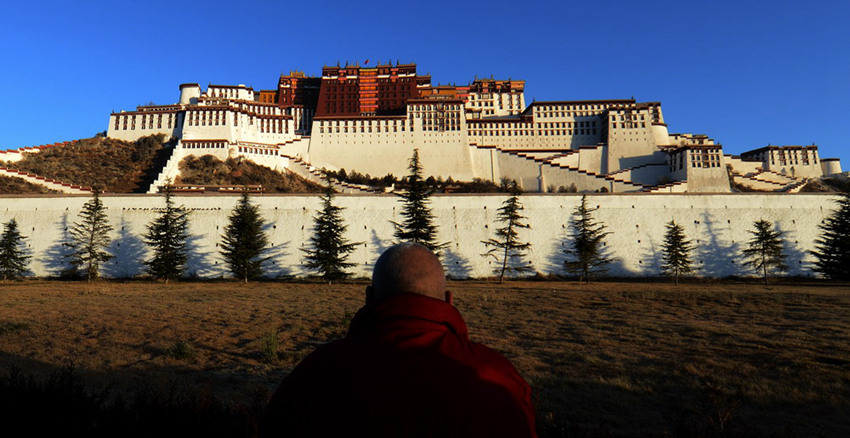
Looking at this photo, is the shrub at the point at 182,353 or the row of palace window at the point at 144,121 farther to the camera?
the row of palace window at the point at 144,121

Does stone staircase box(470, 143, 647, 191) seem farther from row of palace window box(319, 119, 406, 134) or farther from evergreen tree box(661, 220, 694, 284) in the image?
evergreen tree box(661, 220, 694, 284)

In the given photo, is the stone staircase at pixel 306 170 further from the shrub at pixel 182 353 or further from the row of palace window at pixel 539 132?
the shrub at pixel 182 353

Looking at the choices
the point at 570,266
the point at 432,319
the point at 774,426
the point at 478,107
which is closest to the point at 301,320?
the point at 774,426

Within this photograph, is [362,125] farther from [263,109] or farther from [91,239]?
[91,239]

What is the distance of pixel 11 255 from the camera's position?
30297mm

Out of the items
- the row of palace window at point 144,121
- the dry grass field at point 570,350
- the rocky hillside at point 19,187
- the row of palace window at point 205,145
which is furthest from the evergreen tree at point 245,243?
the row of palace window at point 144,121

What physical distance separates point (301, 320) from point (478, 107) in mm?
83640

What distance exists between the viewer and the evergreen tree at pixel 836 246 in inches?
1223

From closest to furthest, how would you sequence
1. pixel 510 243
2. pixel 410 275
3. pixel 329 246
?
1. pixel 410 275
2. pixel 329 246
3. pixel 510 243

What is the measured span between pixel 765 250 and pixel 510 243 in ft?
59.3

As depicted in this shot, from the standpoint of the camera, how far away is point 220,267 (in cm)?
3275

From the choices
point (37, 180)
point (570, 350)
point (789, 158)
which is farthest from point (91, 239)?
point (789, 158)

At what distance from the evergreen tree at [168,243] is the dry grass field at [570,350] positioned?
27.4ft

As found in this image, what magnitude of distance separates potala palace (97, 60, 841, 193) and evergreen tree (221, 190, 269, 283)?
1287 inches
